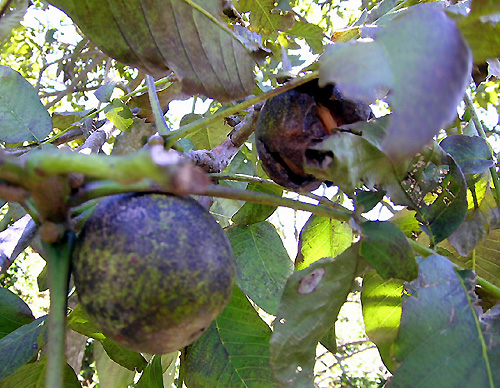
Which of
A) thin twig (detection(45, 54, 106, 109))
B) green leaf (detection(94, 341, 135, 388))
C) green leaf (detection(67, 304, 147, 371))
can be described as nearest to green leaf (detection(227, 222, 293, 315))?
green leaf (detection(67, 304, 147, 371))

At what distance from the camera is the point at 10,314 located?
41.4 inches

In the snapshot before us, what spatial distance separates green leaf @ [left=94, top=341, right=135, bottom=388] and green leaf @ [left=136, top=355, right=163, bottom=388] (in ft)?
1.58

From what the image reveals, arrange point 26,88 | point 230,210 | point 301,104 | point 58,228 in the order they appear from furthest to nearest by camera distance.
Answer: point 230,210, point 26,88, point 301,104, point 58,228

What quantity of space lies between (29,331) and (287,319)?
1.91 ft

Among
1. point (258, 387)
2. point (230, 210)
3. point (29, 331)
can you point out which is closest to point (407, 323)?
point (258, 387)

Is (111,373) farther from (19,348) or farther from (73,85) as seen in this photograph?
(73,85)

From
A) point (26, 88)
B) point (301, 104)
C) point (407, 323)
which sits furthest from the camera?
point (26, 88)

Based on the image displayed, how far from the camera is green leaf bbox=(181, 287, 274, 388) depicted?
36.1 inches

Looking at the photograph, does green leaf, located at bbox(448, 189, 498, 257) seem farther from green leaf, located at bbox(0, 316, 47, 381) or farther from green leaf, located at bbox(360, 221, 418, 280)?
green leaf, located at bbox(0, 316, 47, 381)

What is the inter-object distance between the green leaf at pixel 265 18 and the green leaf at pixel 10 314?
1074 mm

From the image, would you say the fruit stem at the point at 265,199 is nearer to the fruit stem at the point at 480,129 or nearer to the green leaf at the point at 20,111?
the fruit stem at the point at 480,129

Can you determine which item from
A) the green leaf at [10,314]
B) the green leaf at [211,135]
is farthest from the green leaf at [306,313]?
the green leaf at [211,135]

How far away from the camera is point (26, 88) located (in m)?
1.24

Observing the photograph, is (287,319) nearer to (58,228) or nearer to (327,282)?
(327,282)
